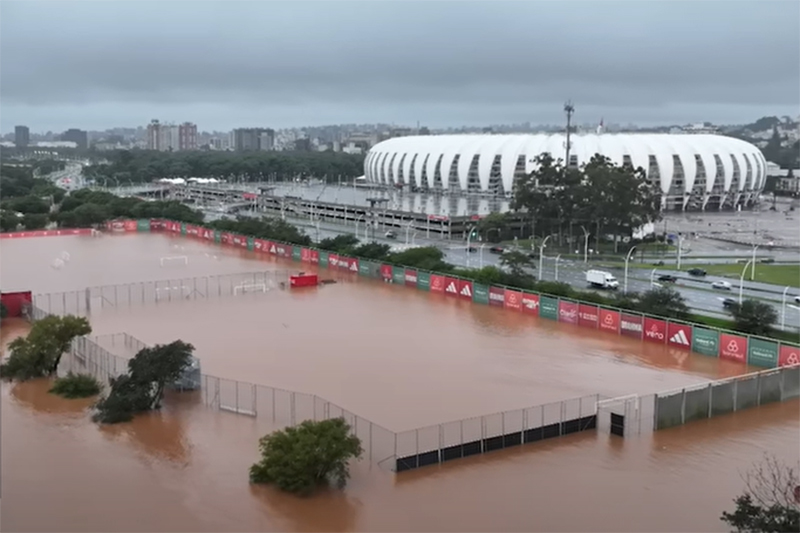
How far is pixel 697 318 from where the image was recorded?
26.2 metres

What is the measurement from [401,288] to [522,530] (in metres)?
21.7

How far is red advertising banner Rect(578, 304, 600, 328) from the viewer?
85.7ft

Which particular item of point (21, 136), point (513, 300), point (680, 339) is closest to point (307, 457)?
point (680, 339)

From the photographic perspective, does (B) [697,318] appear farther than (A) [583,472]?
Yes

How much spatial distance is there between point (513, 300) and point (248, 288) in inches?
389

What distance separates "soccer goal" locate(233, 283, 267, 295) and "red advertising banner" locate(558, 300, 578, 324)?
36.6 feet

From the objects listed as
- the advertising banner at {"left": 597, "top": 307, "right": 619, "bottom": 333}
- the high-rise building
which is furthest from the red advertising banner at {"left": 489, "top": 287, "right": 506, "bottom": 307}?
the high-rise building

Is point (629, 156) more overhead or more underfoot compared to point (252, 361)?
more overhead

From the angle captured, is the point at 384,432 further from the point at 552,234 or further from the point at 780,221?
the point at 780,221

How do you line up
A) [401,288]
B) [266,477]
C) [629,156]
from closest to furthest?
[266,477] → [401,288] → [629,156]

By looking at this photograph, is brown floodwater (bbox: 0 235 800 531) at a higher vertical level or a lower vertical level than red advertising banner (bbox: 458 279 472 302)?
lower

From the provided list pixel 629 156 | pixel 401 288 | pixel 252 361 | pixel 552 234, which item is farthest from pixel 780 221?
pixel 252 361

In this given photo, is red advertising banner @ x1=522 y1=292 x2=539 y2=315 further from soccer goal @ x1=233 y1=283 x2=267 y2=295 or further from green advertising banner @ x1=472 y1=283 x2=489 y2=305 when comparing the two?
soccer goal @ x1=233 y1=283 x2=267 y2=295

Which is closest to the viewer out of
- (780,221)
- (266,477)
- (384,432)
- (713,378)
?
(266,477)
